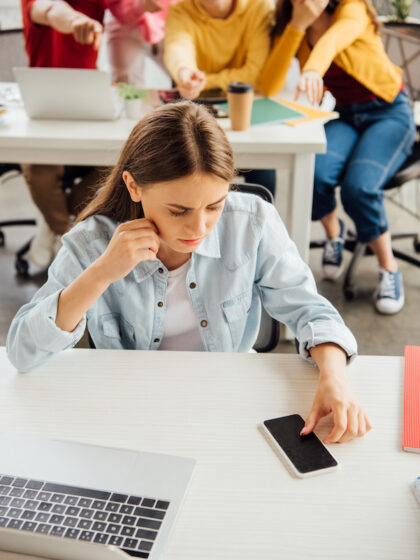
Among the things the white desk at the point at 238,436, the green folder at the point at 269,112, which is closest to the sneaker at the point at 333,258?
the green folder at the point at 269,112

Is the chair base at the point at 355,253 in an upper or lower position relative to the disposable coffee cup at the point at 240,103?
lower

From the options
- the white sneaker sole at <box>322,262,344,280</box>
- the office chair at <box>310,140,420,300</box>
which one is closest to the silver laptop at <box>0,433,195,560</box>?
the office chair at <box>310,140,420,300</box>

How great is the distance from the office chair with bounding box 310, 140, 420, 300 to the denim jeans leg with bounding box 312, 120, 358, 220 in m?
0.20

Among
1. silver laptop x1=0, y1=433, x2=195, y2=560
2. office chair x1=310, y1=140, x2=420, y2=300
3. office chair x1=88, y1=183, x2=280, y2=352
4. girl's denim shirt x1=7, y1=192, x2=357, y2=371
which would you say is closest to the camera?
silver laptop x1=0, y1=433, x2=195, y2=560

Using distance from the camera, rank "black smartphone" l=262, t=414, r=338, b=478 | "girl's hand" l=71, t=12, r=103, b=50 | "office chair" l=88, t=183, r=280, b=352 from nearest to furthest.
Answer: "black smartphone" l=262, t=414, r=338, b=478 → "office chair" l=88, t=183, r=280, b=352 → "girl's hand" l=71, t=12, r=103, b=50

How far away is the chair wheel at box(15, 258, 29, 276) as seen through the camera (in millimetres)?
2627

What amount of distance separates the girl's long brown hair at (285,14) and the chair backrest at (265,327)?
4.04ft

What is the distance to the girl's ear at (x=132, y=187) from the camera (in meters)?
→ 1.02

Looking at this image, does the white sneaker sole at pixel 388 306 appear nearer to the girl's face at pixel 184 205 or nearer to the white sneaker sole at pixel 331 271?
the white sneaker sole at pixel 331 271

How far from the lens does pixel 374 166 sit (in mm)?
2188

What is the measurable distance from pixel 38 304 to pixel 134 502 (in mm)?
423

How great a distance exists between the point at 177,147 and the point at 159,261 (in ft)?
0.79

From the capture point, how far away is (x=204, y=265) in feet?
3.77

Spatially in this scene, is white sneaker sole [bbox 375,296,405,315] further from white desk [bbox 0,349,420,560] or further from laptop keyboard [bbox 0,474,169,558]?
laptop keyboard [bbox 0,474,169,558]
